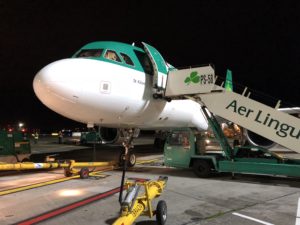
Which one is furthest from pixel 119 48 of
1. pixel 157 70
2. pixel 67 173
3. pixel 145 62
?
pixel 67 173

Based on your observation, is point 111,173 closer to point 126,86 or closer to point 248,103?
point 126,86

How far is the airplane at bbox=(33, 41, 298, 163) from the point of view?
9.38 metres

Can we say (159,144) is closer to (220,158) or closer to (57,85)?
(220,158)

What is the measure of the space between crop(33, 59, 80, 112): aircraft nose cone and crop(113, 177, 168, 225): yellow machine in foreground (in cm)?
383

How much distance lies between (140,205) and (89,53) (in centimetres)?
640

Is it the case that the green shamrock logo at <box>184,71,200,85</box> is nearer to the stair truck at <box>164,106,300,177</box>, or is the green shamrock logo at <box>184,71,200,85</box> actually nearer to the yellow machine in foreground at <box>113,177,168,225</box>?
the stair truck at <box>164,106,300,177</box>

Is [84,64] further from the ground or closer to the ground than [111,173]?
further from the ground

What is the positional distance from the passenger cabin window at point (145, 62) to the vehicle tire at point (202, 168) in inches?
137

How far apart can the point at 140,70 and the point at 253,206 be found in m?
5.77

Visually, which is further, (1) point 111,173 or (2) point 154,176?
(1) point 111,173

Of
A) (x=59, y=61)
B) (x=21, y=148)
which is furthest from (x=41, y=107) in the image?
(x=59, y=61)

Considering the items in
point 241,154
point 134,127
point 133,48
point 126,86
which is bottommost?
point 241,154

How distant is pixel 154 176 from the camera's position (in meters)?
11.6

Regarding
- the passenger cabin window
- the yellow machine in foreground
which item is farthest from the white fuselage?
the yellow machine in foreground
